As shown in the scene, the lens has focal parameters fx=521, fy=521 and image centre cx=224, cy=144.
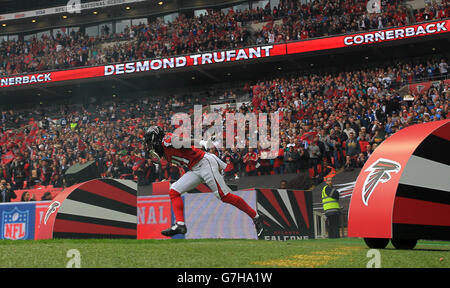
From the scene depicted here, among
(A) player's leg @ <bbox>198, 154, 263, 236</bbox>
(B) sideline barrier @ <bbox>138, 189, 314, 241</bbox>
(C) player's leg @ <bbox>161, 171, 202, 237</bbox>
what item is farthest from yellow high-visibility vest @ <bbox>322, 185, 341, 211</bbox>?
(C) player's leg @ <bbox>161, 171, 202, 237</bbox>

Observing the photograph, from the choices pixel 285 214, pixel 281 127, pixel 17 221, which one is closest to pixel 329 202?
pixel 285 214

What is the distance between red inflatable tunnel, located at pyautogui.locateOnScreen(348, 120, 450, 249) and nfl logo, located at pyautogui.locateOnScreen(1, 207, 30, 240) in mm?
9521

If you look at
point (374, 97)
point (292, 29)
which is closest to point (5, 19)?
point (292, 29)

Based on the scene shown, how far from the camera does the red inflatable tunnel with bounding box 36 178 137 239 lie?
1053 cm

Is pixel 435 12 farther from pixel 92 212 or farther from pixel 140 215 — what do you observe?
pixel 92 212

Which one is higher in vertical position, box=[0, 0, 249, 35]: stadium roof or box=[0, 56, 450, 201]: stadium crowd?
box=[0, 0, 249, 35]: stadium roof

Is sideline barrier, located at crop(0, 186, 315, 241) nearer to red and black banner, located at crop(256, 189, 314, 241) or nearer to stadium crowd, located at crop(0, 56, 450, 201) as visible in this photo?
red and black banner, located at crop(256, 189, 314, 241)

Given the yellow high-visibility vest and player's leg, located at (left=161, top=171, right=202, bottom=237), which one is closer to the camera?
player's leg, located at (left=161, top=171, right=202, bottom=237)

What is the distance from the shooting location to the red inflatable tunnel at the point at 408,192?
6875 mm

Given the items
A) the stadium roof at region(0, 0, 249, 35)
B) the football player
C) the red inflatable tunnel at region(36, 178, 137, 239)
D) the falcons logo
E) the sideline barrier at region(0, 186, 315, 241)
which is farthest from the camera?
the stadium roof at region(0, 0, 249, 35)

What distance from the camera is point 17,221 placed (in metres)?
13.8

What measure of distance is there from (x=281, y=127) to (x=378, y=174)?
16387mm
